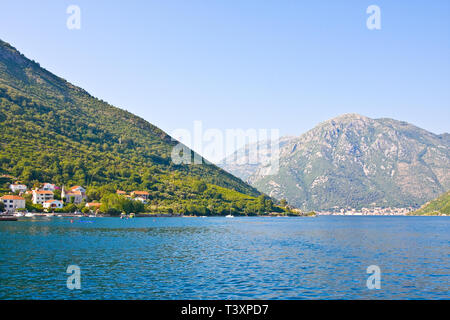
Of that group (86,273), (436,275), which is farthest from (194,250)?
(436,275)

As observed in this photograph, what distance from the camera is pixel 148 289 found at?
43594 mm

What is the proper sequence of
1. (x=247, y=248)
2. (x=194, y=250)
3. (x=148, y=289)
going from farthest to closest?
(x=247, y=248)
(x=194, y=250)
(x=148, y=289)

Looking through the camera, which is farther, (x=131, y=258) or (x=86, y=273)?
(x=131, y=258)

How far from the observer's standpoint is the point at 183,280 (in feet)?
160

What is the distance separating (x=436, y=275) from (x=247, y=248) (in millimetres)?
38934

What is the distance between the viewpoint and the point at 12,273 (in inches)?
1983

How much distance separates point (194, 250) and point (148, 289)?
37.1 metres
